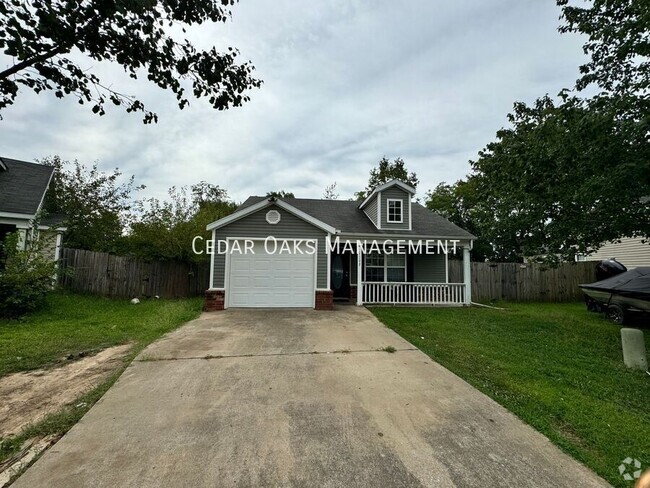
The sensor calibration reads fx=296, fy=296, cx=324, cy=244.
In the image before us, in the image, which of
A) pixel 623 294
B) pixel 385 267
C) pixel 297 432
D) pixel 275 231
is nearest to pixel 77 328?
pixel 275 231

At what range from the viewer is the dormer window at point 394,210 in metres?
12.4

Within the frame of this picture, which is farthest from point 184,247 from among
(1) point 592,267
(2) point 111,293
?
(1) point 592,267

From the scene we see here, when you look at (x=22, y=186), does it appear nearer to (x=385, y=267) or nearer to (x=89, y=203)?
(x=89, y=203)

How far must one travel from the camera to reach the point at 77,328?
6.62 meters

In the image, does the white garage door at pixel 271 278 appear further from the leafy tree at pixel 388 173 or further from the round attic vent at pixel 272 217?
the leafy tree at pixel 388 173

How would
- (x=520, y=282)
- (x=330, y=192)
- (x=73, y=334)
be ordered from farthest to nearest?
(x=330, y=192)
(x=520, y=282)
(x=73, y=334)

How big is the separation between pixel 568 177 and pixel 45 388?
920 centimetres

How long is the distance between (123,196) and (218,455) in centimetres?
1816

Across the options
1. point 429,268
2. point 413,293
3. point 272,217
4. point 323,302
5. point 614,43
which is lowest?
point 323,302

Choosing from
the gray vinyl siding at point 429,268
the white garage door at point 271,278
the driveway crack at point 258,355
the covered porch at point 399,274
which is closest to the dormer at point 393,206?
the covered porch at point 399,274

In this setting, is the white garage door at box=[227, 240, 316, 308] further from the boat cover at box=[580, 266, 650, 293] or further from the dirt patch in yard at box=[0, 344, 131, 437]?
the boat cover at box=[580, 266, 650, 293]

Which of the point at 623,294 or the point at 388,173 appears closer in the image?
the point at 623,294

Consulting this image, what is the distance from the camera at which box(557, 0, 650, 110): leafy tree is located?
5090mm

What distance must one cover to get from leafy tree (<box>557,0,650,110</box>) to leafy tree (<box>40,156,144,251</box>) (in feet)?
58.5
